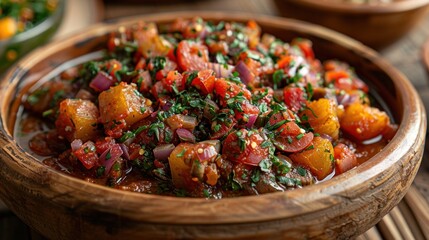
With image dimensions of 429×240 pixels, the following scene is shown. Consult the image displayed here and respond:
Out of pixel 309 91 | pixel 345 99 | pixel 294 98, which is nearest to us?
pixel 294 98

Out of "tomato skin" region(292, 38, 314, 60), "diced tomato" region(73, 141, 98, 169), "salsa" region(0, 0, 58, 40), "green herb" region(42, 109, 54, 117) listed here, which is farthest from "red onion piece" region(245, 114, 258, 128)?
"salsa" region(0, 0, 58, 40)

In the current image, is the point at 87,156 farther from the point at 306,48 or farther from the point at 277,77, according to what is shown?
the point at 306,48

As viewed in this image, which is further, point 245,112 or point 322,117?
point 322,117

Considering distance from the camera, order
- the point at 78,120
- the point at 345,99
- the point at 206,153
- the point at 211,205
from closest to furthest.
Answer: the point at 211,205, the point at 206,153, the point at 78,120, the point at 345,99

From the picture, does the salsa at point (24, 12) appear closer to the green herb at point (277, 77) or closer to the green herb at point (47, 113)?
the green herb at point (47, 113)

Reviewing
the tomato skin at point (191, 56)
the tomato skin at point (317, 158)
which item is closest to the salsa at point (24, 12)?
the tomato skin at point (191, 56)

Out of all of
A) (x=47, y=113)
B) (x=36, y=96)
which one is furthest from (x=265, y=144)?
(x=36, y=96)
